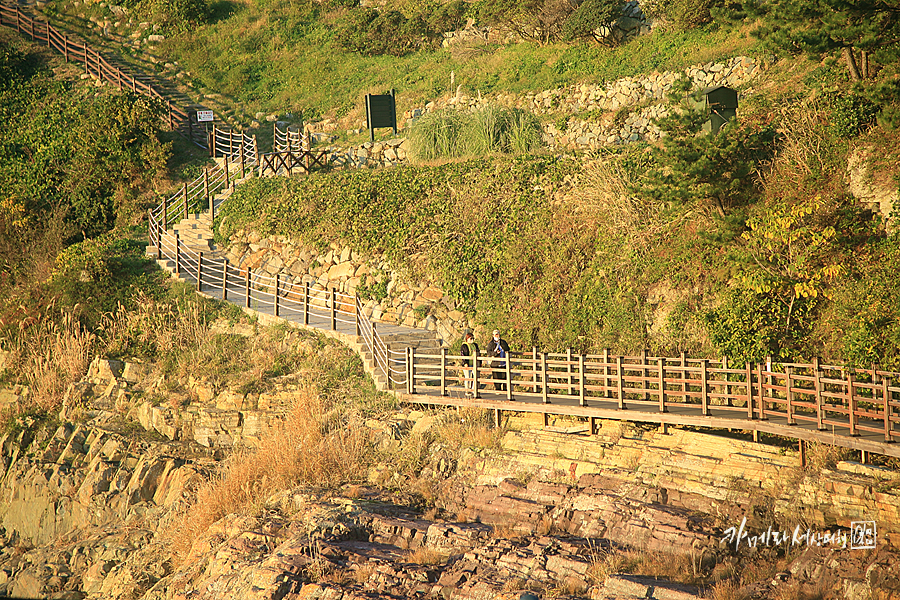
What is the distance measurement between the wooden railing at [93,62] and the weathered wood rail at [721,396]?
21357 mm

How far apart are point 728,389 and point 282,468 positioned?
29.5 ft

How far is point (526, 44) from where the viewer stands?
118 feet

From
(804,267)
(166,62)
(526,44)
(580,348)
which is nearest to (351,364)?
(580,348)

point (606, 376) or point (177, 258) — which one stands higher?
point (177, 258)

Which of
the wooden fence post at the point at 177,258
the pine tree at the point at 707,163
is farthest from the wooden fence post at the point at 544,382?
the wooden fence post at the point at 177,258

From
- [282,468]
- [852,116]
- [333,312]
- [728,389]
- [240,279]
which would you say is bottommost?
[282,468]

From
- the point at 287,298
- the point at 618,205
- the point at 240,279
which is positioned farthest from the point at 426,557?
the point at 240,279

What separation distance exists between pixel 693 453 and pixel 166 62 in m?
36.9

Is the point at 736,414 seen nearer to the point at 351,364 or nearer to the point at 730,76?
the point at 351,364

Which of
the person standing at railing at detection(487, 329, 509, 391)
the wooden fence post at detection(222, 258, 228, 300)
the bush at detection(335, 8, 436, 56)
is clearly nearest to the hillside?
the wooden fence post at detection(222, 258, 228, 300)

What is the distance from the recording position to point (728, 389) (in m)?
15.1

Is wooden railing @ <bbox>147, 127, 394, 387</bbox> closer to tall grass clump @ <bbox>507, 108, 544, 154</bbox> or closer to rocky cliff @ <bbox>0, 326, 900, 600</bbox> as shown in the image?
rocky cliff @ <bbox>0, 326, 900, 600</bbox>

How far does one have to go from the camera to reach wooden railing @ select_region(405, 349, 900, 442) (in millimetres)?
12062

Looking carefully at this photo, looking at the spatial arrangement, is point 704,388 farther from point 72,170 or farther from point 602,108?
point 72,170
